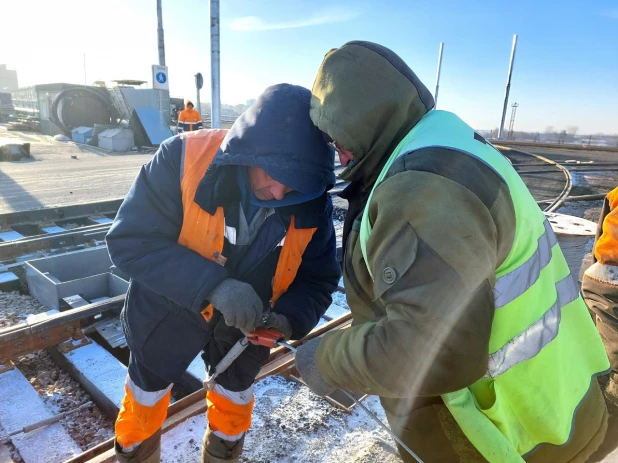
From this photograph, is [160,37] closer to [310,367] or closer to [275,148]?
[275,148]

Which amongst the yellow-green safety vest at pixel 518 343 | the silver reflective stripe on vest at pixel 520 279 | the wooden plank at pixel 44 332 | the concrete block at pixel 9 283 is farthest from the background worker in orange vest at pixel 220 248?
the concrete block at pixel 9 283

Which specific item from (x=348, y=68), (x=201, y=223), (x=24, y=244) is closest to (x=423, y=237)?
(x=348, y=68)

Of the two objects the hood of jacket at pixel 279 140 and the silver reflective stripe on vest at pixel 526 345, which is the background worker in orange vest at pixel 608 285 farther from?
the hood of jacket at pixel 279 140

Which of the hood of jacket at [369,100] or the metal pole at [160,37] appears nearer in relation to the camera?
the hood of jacket at [369,100]

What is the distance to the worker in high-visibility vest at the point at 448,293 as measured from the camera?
3.56 feet

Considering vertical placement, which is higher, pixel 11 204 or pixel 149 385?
pixel 149 385

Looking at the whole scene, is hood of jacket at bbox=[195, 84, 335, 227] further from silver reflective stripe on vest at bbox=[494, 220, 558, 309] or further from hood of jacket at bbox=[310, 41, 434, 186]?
silver reflective stripe on vest at bbox=[494, 220, 558, 309]

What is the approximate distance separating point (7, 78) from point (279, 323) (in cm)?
13398

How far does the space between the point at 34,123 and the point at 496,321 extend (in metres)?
27.8

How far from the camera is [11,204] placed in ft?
24.8

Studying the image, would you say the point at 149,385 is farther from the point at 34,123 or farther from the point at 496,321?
the point at 34,123

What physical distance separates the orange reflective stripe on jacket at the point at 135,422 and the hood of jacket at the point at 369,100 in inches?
64.8

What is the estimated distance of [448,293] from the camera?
1.07 m

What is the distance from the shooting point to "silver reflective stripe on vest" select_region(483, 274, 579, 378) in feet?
4.06
